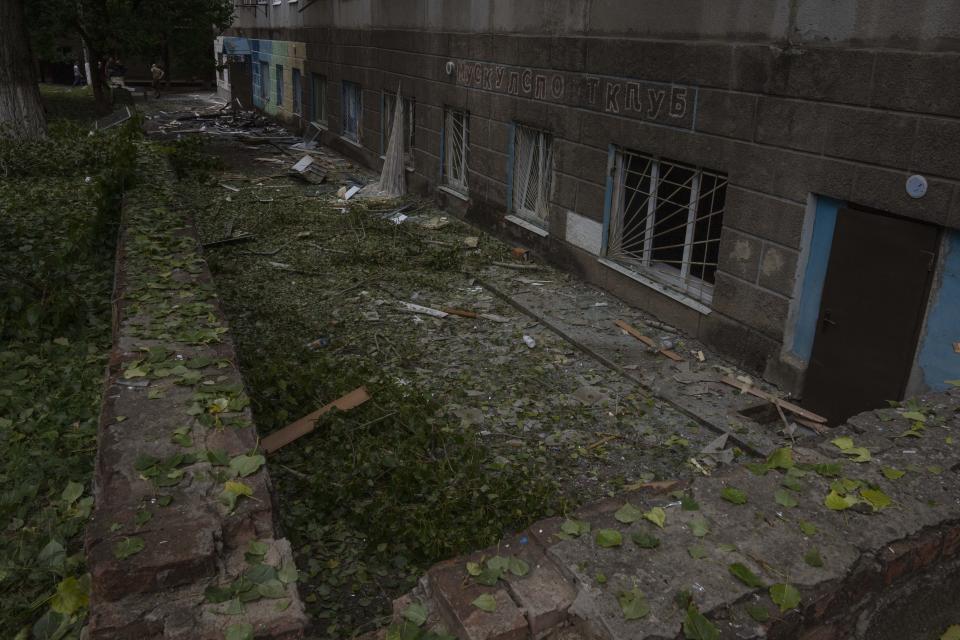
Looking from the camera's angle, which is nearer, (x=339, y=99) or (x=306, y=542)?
(x=306, y=542)

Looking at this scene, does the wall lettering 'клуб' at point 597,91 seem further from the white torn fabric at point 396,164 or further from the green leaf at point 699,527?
the green leaf at point 699,527

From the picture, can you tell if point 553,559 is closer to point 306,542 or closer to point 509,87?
point 306,542

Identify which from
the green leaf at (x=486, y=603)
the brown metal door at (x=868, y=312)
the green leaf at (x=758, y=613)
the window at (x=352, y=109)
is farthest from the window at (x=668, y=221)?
the window at (x=352, y=109)

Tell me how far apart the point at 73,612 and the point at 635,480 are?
12.6 ft

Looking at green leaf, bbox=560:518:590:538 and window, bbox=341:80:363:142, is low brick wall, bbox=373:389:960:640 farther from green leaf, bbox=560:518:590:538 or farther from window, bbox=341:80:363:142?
window, bbox=341:80:363:142

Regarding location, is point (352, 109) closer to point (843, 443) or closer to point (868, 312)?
point (868, 312)

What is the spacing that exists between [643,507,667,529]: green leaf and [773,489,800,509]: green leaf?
0.56m

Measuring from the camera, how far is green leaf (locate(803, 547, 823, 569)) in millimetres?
3059

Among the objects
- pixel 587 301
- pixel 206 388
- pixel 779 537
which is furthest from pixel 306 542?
pixel 587 301

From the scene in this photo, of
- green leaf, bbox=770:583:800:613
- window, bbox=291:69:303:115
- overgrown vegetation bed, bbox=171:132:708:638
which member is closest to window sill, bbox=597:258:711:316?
overgrown vegetation bed, bbox=171:132:708:638

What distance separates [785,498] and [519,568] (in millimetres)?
1339

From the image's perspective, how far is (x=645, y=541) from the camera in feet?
10.3

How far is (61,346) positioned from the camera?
7.18m

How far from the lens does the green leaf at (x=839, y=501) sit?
11.2ft
